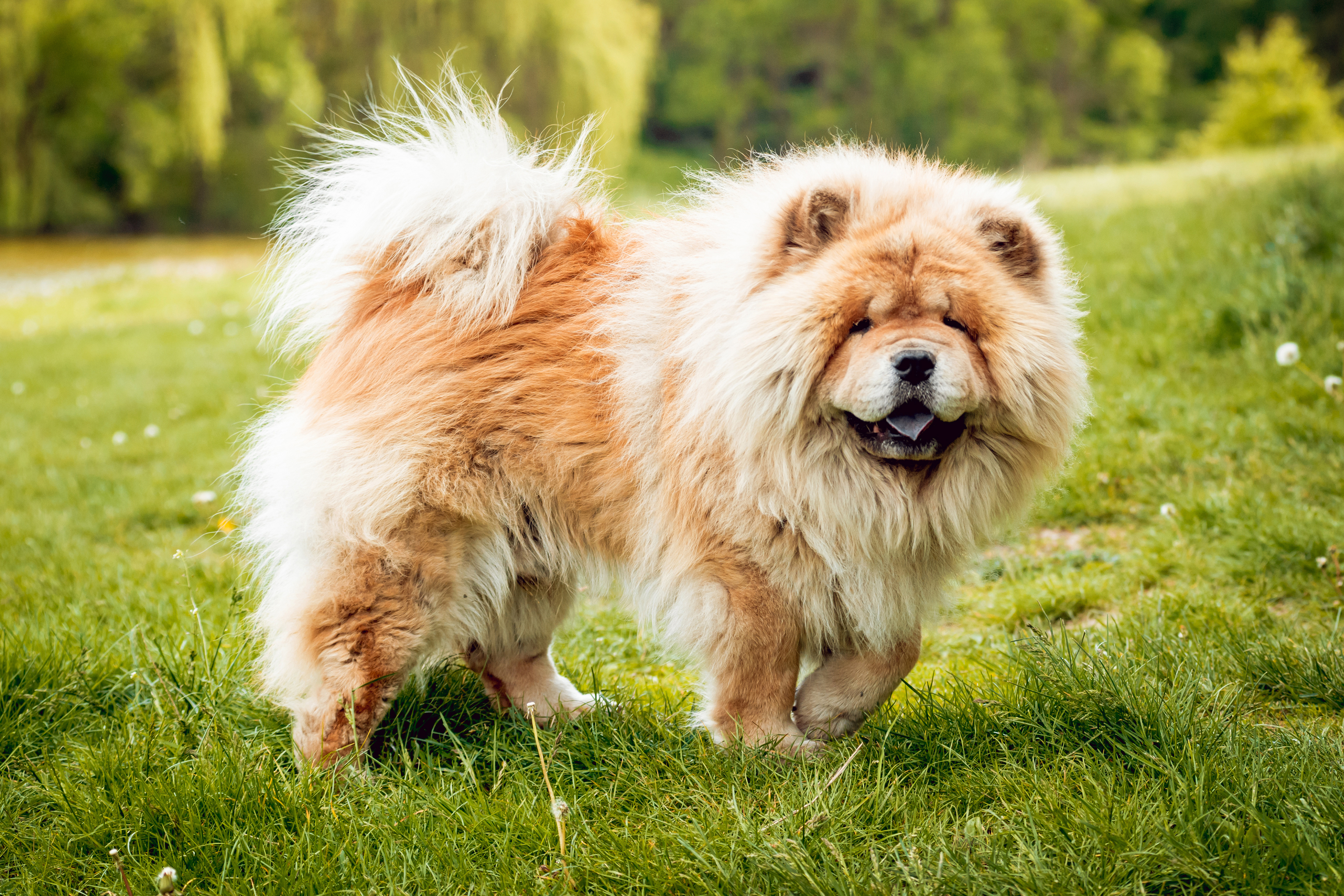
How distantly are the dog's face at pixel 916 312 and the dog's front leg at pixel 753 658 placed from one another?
500 millimetres

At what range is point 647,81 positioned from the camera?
33781 mm

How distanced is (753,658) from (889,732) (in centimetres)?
39

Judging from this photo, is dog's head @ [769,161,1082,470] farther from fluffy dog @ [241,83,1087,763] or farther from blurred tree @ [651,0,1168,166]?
blurred tree @ [651,0,1168,166]

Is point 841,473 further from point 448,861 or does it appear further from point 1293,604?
point 1293,604

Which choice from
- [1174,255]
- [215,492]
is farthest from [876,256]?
[1174,255]

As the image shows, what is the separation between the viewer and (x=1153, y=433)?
15.8 feet

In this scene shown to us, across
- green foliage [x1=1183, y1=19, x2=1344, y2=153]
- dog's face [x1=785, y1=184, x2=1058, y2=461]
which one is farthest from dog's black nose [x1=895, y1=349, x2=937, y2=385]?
green foliage [x1=1183, y1=19, x2=1344, y2=153]

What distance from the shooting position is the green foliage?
28.0 metres

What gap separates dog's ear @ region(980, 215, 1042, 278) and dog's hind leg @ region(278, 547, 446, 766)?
1.75 meters

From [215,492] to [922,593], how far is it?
167 inches

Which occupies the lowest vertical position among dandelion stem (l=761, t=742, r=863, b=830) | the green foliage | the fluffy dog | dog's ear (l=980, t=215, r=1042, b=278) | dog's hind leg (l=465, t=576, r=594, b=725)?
dog's hind leg (l=465, t=576, r=594, b=725)

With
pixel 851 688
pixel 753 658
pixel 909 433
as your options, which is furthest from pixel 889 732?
pixel 909 433

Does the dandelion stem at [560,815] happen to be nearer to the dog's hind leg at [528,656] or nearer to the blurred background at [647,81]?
the dog's hind leg at [528,656]

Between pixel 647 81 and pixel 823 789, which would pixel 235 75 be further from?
pixel 823 789
